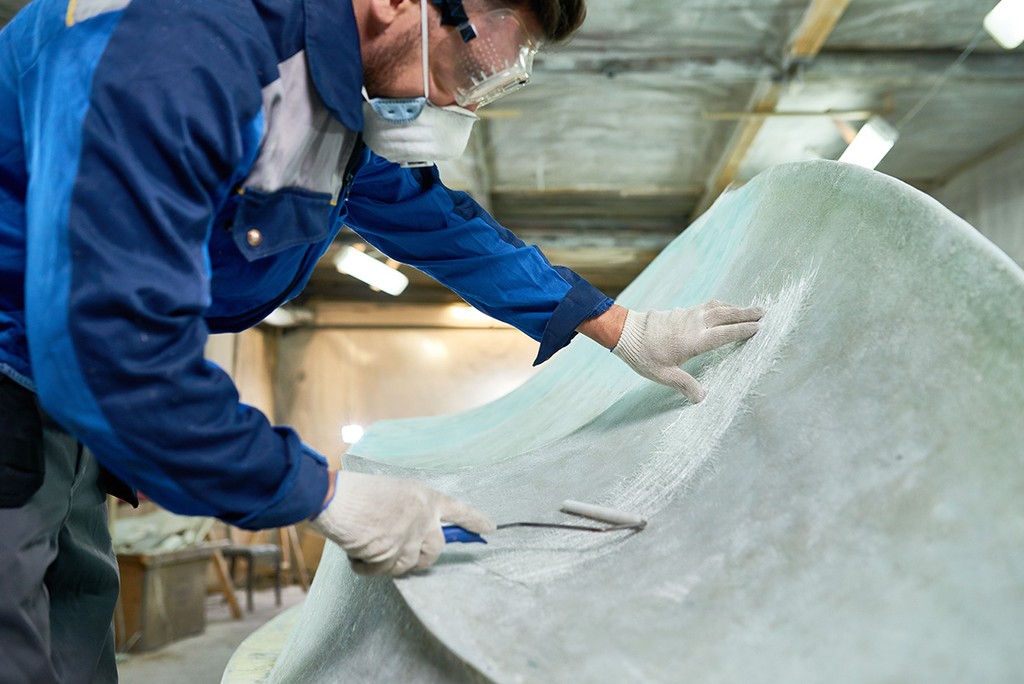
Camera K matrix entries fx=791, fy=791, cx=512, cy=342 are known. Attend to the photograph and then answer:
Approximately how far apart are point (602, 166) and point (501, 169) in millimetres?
665

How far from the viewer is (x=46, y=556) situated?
3.04 feet

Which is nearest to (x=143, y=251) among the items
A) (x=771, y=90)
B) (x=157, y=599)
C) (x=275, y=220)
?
(x=275, y=220)

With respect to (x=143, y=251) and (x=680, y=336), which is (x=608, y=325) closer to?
(x=680, y=336)

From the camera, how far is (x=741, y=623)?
73 cm

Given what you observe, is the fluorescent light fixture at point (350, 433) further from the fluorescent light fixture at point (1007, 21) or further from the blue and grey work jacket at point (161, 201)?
the blue and grey work jacket at point (161, 201)

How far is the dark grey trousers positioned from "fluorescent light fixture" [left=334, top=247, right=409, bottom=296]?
5276 millimetres

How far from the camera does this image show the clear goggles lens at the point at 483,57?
38.1 inches

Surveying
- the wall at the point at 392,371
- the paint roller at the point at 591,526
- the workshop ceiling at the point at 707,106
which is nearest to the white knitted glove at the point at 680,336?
the paint roller at the point at 591,526

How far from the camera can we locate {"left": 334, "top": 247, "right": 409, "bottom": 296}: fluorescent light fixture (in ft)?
20.8

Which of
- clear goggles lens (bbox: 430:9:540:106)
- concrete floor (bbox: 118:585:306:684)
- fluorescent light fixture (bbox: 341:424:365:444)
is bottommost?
fluorescent light fixture (bbox: 341:424:365:444)

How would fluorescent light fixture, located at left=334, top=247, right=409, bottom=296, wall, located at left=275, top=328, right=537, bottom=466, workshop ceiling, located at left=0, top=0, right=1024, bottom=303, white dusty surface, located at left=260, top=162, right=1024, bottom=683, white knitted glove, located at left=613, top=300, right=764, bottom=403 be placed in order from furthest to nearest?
wall, located at left=275, top=328, right=537, bottom=466 < fluorescent light fixture, located at left=334, top=247, right=409, bottom=296 < workshop ceiling, located at left=0, top=0, right=1024, bottom=303 < white knitted glove, located at left=613, top=300, right=764, bottom=403 < white dusty surface, located at left=260, top=162, right=1024, bottom=683

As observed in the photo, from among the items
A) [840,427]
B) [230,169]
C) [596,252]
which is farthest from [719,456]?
[596,252]

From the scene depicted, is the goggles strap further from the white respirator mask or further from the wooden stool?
the wooden stool

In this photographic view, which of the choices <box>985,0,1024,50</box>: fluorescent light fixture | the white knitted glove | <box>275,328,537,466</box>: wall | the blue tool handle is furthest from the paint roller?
<box>275,328,537,466</box>: wall
